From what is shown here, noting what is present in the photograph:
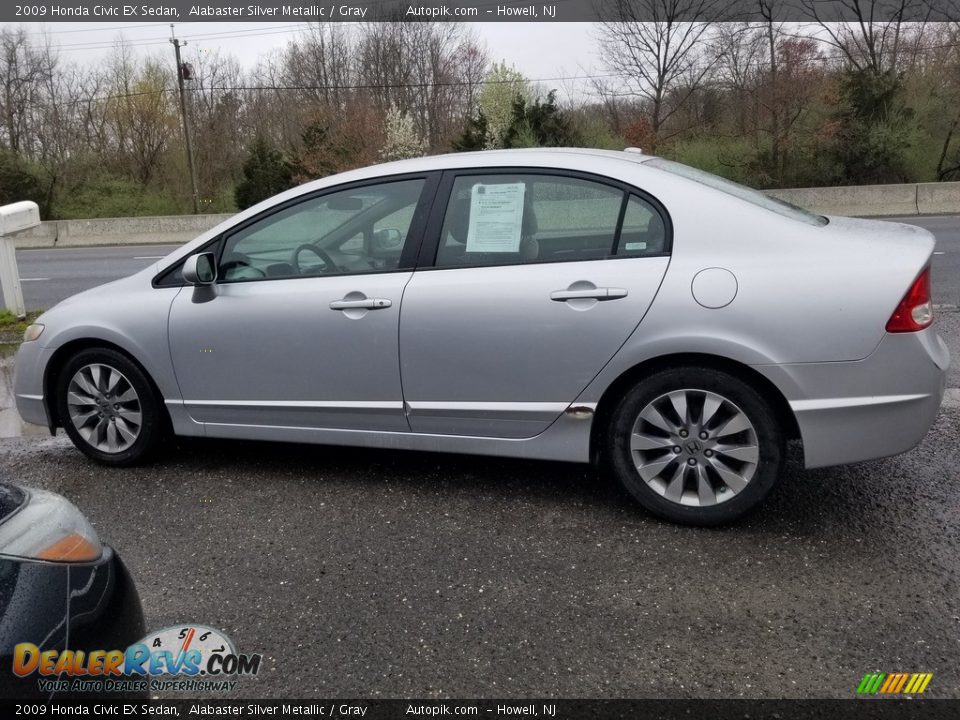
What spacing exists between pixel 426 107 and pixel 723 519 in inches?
1500

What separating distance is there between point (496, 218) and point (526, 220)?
0.15 metres

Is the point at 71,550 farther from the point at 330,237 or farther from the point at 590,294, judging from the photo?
the point at 330,237

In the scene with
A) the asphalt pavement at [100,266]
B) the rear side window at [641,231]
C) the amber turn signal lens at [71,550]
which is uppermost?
the rear side window at [641,231]

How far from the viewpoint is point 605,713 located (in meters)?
2.54

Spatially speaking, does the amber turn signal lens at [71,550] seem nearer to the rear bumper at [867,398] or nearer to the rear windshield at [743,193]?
the rear bumper at [867,398]

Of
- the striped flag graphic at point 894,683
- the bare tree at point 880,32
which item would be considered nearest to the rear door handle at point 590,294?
the striped flag graphic at point 894,683

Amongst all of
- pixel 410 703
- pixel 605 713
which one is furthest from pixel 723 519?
pixel 410 703

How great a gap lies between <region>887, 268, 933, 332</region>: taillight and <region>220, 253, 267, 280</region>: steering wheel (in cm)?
299

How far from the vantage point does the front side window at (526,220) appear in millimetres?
3912

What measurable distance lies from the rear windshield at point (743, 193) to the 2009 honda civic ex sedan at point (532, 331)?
1.1 inches

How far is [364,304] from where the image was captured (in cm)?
410

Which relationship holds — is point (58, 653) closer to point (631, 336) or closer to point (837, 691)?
point (837, 691)

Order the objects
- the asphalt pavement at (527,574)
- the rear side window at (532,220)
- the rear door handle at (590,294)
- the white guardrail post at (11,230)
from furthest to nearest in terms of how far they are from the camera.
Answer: the white guardrail post at (11,230), the rear side window at (532,220), the rear door handle at (590,294), the asphalt pavement at (527,574)

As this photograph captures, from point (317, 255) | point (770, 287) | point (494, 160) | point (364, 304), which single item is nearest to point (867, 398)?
point (770, 287)
